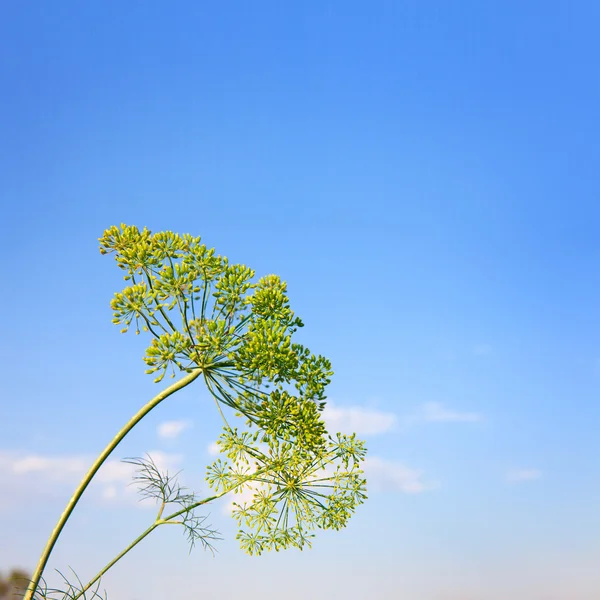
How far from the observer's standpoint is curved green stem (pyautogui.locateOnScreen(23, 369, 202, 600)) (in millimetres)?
13555

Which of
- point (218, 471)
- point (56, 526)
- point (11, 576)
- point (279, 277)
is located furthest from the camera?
point (11, 576)

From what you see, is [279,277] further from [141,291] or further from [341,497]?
[341,497]

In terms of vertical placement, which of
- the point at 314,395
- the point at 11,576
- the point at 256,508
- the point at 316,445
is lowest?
the point at 11,576

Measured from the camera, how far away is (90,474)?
13.6 m

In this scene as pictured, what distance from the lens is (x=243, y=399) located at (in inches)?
573

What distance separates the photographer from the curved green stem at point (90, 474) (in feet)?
44.5

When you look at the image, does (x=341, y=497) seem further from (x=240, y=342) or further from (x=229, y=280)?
(x=229, y=280)

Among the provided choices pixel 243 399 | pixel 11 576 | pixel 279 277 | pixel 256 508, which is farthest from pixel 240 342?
pixel 11 576

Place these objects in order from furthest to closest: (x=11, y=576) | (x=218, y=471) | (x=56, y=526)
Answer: (x=11, y=576)
(x=218, y=471)
(x=56, y=526)

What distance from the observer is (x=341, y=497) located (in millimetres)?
15000

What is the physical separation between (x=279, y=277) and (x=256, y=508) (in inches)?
211

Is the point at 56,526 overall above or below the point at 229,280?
below

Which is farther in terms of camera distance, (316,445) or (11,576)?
(11,576)

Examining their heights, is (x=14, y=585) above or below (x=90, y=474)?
below
